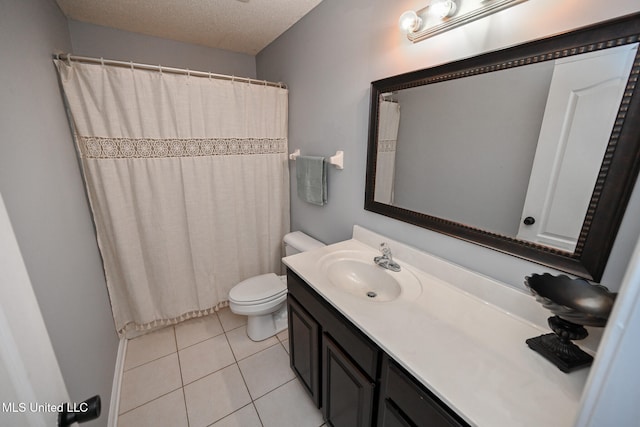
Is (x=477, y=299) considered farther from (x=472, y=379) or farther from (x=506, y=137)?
(x=506, y=137)

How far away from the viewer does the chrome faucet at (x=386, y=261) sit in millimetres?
1250

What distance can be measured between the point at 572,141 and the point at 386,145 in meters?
0.72

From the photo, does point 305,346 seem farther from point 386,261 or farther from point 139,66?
point 139,66

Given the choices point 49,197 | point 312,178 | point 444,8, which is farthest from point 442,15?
point 49,197

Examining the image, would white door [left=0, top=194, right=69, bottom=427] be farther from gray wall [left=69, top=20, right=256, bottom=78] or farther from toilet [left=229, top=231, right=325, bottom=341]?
gray wall [left=69, top=20, right=256, bottom=78]

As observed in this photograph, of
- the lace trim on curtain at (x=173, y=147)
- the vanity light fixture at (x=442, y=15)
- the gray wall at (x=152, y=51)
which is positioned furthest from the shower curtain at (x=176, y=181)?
the vanity light fixture at (x=442, y=15)

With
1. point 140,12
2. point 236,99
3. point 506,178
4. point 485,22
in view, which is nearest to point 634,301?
point 506,178

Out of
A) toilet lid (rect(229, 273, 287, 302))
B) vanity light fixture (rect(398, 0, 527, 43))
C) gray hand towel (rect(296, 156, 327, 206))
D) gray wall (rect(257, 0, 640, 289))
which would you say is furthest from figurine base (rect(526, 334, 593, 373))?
toilet lid (rect(229, 273, 287, 302))

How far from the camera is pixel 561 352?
73 cm

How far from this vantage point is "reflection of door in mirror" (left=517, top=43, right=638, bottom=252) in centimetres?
68

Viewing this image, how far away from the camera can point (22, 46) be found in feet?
3.14

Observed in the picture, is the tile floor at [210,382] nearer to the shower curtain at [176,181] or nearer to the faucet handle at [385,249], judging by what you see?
the shower curtain at [176,181]

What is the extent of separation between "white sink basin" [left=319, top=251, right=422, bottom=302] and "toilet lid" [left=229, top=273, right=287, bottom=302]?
26.6 inches

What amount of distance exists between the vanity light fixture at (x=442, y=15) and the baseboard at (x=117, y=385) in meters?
2.38
